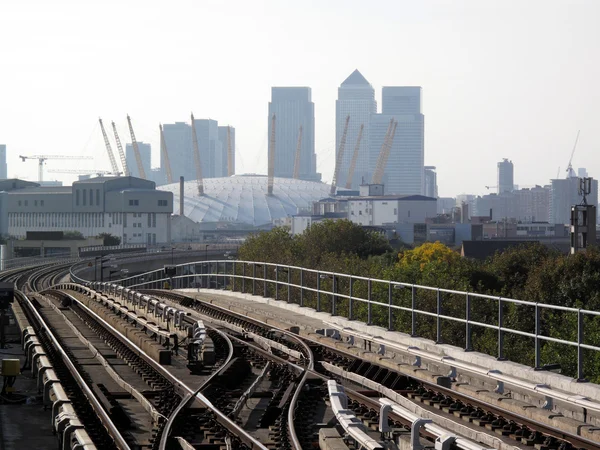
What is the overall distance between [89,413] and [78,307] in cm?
2538

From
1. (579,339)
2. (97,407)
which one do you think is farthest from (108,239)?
(579,339)

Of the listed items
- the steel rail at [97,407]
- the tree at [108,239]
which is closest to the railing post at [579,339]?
the steel rail at [97,407]

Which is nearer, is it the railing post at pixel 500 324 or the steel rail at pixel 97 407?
the steel rail at pixel 97 407

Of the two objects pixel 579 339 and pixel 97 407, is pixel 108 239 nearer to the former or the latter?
pixel 97 407

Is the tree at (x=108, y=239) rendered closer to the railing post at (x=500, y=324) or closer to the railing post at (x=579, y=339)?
the railing post at (x=500, y=324)

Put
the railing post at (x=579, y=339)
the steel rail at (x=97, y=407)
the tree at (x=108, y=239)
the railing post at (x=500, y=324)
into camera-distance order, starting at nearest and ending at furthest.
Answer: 1. the steel rail at (x=97, y=407)
2. the railing post at (x=579, y=339)
3. the railing post at (x=500, y=324)
4. the tree at (x=108, y=239)

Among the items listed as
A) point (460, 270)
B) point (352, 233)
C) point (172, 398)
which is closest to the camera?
point (172, 398)

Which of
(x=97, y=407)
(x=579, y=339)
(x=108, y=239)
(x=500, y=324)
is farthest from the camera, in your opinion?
(x=108, y=239)

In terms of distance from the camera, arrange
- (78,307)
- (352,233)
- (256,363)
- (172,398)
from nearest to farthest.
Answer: (172,398) → (256,363) → (78,307) → (352,233)

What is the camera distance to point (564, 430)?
12914 mm

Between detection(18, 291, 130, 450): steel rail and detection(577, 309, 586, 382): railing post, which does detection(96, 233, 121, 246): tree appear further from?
detection(577, 309, 586, 382): railing post

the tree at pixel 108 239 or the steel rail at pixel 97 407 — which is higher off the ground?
the tree at pixel 108 239

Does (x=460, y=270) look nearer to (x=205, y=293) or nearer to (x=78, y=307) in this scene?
(x=205, y=293)

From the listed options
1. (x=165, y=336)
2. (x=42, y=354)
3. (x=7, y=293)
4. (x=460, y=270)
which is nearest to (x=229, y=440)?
(x=42, y=354)
